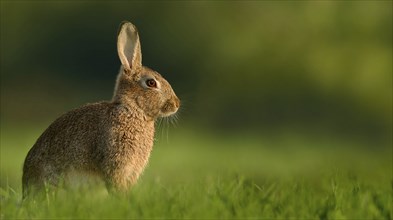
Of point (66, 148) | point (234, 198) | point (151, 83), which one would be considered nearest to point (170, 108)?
point (151, 83)

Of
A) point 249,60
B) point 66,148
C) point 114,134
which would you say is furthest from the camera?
point 249,60

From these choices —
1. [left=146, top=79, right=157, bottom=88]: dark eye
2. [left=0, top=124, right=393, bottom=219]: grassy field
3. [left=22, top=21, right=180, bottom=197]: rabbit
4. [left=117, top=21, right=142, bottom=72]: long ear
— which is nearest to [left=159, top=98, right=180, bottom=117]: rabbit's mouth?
[left=22, top=21, right=180, bottom=197]: rabbit

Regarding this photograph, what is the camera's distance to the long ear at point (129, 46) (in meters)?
6.97

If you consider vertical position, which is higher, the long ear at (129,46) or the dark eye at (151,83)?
the long ear at (129,46)

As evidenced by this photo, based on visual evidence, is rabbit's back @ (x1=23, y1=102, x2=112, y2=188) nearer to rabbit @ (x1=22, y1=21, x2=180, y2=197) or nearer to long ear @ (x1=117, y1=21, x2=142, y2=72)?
→ rabbit @ (x1=22, y1=21, x2=180, y2=197)

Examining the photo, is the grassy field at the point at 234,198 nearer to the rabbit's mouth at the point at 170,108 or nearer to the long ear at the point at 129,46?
the rabbit's mouth at the point at 170,108

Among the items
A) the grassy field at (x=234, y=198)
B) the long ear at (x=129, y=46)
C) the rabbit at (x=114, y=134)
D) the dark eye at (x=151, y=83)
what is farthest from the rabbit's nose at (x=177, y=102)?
the grassy field at (x=234, y=198)

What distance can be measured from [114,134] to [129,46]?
738mm

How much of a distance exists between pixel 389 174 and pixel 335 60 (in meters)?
7.84

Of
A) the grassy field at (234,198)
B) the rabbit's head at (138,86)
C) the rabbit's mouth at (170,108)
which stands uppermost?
the rabbit's head at (138,86)

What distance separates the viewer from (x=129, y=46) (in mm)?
7059

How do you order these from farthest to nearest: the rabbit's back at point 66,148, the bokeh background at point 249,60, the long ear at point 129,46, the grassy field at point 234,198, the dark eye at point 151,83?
the bokeh background at point 249,60, the dark eye at point 151,83, the long ear at point 129,46, the rabbit's back at point 66,148, the grassy field at point 234,198

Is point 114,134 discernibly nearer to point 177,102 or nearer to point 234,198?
point 177,102

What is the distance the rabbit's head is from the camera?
7.05 m
